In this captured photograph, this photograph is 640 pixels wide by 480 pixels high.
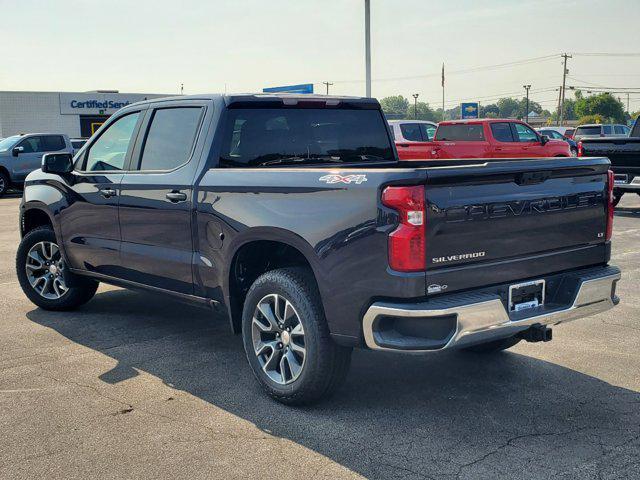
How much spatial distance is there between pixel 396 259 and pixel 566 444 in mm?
1306

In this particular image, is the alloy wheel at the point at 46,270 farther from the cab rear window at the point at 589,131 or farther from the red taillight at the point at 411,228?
the cab rear window at the point at 589,131

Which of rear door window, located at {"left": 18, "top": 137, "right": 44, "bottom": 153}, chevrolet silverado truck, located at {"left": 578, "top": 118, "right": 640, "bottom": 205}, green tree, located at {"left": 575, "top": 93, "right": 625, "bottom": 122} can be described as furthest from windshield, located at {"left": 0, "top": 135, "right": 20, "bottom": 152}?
green tree, located at {"left": 575, "top": 93, "right": 625, "bottom": 122}

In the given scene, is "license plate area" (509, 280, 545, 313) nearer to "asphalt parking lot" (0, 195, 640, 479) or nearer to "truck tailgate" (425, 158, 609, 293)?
"truck tailgate" (425, 158, 609, 293)

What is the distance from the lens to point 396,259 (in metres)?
3.78

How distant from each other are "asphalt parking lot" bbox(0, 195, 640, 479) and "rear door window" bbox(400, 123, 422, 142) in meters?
14.6

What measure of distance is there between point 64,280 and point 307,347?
3.39 meters

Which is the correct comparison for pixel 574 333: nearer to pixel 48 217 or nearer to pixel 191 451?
pixel 191 451

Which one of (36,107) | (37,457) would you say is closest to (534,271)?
(37,457)

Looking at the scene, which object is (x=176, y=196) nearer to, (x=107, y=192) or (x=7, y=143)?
(x=107, y=192)

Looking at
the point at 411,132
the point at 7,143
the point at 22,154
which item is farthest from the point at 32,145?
the point at 411,132

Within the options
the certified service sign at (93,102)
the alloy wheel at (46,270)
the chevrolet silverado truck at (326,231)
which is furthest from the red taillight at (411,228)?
the certified service sign at (93,102)

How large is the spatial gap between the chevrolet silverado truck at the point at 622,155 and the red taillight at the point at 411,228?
10706 millimetres

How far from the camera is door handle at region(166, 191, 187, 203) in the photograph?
508 cm

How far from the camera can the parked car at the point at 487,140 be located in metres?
19.1
